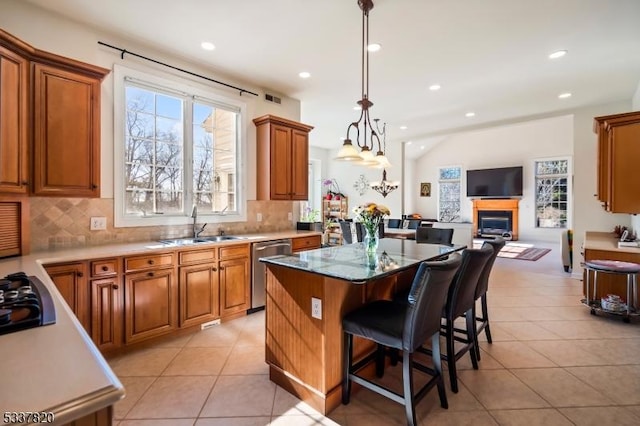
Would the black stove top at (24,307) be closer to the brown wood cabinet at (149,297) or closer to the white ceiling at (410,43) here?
the brown wood cabinet at (149,297)

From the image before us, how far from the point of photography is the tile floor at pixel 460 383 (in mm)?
1964

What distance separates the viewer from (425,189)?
12.6 meters

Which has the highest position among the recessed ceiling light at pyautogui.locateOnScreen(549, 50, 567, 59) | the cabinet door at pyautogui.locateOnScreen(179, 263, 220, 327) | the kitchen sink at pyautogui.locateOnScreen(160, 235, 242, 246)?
the recessed ceiling light at pyautogui.locateOnScreen(549, 50, 567, 59)

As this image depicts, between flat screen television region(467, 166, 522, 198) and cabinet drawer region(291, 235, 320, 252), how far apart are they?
885cm

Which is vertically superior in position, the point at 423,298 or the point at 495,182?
the point at 495,182

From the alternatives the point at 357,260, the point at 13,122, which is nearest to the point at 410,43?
the point at 357,260

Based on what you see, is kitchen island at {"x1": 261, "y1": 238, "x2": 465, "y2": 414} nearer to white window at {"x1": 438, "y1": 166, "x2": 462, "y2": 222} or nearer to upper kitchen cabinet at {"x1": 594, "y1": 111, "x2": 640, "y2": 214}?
upper kitchen cabinet at {"x1": 594, "y1": 111, "x2": 640, "y2": 214}

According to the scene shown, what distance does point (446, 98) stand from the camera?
507 cm

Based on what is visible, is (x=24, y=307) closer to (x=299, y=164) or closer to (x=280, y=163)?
(x=280, y=163)

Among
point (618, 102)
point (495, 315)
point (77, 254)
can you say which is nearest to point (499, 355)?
point (495, 315)

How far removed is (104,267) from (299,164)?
9.23 ft

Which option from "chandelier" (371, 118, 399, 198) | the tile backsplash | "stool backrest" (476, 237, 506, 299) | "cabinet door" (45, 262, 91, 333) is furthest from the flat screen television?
"cabinet door" (45, 262, 91, 333)

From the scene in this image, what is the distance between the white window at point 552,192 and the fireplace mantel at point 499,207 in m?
0.62

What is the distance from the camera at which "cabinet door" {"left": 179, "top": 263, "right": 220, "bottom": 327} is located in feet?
10.2
